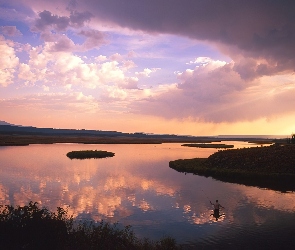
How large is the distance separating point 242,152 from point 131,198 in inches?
1654

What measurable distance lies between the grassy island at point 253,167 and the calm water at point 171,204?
5922 mm

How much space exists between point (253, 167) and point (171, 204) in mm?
31655

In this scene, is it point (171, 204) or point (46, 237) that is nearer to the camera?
point (46, 237)

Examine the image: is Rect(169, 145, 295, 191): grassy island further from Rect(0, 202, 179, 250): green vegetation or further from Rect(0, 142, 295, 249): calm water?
Rect(0, 202, 179, 250): green vegetation

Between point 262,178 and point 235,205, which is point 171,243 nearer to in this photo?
point 235,205

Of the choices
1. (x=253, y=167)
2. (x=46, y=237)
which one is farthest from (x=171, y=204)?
(x=253, y=167)

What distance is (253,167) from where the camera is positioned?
191 feet

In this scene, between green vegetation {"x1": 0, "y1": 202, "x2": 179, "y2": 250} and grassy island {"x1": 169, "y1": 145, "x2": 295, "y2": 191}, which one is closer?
green vegetation {"x1": 0, "y1": 202, "x2": 179, "y2": 250}

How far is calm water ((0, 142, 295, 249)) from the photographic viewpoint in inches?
915

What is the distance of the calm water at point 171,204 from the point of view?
23.2 metres

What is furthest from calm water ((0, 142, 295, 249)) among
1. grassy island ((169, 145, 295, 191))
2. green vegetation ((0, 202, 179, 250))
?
grassy island ((169, 145, 295, 191))

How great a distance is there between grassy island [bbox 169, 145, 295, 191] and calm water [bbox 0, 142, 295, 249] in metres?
5.92

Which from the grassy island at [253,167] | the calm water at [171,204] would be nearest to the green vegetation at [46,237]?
the calm water at [171,204]

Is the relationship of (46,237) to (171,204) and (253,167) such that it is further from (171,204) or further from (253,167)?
(253,167)
